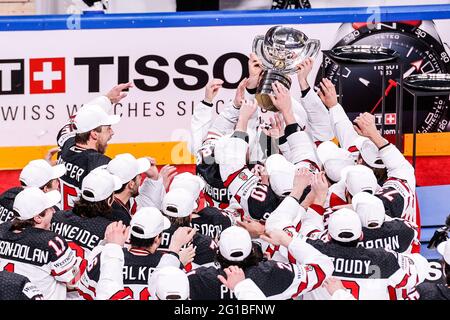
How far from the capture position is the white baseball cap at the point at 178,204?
9016 mm

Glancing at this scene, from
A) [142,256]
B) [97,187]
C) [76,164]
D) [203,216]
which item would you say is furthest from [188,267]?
[76,164]

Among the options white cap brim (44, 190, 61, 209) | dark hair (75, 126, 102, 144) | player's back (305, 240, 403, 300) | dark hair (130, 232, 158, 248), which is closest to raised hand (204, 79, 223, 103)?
dark hair (75, 126, 102, 144)

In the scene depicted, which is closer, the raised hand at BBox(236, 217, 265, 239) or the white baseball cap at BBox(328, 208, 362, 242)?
the white baseball cap at BBox(328, 208, 362, 242)

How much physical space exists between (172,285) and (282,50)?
370 cm

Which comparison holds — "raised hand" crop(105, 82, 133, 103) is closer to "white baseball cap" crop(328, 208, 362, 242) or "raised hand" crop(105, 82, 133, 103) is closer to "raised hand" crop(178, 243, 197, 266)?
"raised hand" crop(178, 243, 197, 266)

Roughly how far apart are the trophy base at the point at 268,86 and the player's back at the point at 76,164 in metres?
1.22

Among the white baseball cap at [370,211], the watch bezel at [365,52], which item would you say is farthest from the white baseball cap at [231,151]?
the watch bezel at [365,52]

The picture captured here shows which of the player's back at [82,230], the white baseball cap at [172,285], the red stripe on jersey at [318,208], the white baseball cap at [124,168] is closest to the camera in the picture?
the white baseball cap at [172,285]

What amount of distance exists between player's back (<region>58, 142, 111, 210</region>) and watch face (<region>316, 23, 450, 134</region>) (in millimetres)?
2425

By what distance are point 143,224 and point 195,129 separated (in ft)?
8.42

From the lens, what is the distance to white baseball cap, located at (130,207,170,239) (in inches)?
336

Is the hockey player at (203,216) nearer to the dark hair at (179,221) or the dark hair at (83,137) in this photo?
the dark hair at (179,221)

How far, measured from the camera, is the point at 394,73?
11883mm

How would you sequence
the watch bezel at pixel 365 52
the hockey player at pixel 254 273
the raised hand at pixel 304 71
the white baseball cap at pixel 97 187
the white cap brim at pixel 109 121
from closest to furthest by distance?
the hockey player at pixel 254 273
the white baseball cap at pixel 97 187
the white cap brim at pixel 109 121
the raised hand at pixel 304 71
the watch bezel at pixel 365 52
